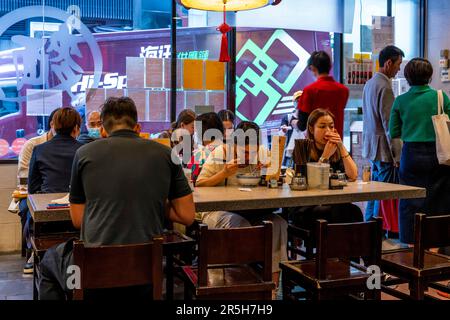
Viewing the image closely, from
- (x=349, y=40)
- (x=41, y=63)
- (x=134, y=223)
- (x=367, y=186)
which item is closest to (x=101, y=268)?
(x=134, y=223)

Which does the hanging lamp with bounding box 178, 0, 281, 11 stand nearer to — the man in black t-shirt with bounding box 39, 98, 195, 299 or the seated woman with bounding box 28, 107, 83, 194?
the seated woman with bounding box 28, 107, 83, 194

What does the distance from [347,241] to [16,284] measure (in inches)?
111

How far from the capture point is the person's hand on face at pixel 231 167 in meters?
3.20

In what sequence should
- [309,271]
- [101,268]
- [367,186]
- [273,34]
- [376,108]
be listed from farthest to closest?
1. [273,34]
2. [376,108]
3. [367,186]
4. [309,271]
5. [101,268]

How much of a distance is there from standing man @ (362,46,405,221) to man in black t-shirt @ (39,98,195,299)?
3.22m

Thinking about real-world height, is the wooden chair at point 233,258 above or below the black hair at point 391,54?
below

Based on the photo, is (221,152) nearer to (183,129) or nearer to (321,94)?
(321,94)

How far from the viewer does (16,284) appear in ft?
13.8

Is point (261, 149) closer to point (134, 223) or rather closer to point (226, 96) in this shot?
point (134, 223)

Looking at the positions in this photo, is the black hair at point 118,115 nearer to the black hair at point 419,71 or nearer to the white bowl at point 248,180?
the white bowl at point 248,180

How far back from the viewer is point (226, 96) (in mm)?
5980

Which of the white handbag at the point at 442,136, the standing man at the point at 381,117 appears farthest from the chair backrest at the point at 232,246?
the standing man at the point at 381,117

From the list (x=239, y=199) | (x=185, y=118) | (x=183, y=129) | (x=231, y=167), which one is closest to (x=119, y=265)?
(x=239, y=199)

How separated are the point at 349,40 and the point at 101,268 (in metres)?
5.08
